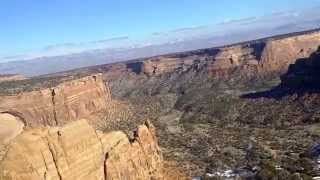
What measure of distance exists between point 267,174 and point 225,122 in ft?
193

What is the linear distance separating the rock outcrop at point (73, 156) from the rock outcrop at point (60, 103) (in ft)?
154

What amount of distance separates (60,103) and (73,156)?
237 feet

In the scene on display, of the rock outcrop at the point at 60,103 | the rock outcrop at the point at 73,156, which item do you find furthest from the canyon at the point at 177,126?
the rock outcrop at the point at 60,103

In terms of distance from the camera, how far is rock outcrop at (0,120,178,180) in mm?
52969

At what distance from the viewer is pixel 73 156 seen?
5788cm

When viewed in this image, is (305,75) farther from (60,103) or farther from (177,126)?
(60,103)

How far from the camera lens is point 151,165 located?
74.0 metres

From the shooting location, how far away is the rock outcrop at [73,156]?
52969mm

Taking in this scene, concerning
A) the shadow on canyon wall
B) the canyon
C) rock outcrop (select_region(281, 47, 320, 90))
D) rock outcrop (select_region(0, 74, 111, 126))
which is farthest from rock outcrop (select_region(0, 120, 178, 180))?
rock outcrop (select_region(281, 47, 320, 90))

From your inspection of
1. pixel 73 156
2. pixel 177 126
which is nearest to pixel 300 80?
pixel 177 126

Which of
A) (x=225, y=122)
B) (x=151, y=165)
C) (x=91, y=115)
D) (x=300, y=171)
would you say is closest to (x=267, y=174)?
(x=300, y=171)

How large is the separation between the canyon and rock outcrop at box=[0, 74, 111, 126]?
20cm

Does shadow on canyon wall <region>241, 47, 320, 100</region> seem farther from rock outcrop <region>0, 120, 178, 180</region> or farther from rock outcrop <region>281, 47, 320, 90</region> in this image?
rock outcrop <region>0, 120, 178, 180</region>

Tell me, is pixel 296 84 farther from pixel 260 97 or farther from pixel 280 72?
pixel 280 72
